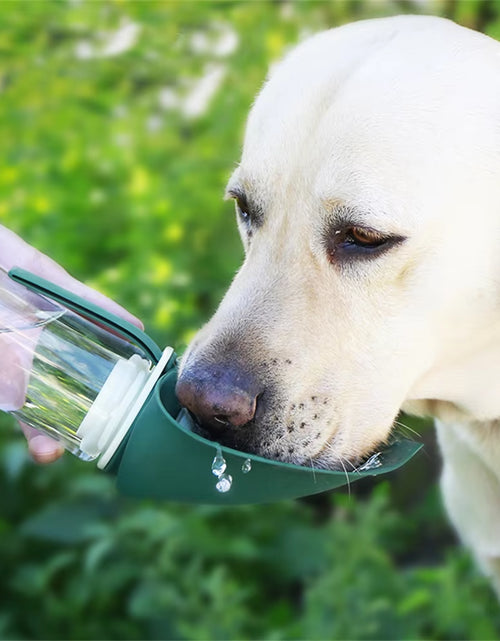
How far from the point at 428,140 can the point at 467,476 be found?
103 centimetres

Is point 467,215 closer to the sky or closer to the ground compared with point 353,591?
closer to the sky

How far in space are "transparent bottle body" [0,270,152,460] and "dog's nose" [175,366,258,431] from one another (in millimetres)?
96

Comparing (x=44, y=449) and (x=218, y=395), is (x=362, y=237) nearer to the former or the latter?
(x=218, y=395)

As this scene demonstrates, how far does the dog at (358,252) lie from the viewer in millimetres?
1745

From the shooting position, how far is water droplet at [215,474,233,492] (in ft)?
5.59

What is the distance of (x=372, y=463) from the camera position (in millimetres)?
1852

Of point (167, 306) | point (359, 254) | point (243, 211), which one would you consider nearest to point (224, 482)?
point (359, 254)

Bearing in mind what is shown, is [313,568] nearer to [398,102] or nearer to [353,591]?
[353,591]

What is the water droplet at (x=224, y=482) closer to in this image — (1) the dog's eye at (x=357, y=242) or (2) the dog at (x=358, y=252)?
(2) the dog at (x=358, y=252)

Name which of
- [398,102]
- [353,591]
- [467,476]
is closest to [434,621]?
[353,591]

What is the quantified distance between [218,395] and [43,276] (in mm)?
502

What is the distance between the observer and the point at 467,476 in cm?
242

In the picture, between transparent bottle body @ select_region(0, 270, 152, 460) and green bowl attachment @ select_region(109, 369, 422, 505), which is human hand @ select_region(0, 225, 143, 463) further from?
green bowl attachment @ select_region(109, 369, 422, 505)

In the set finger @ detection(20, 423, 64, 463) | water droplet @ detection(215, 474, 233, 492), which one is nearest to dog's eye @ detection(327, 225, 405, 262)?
water droplet @ detection(215, 474, 233, 492)
